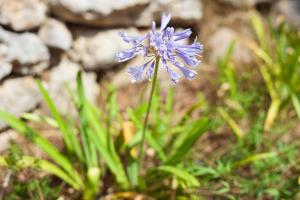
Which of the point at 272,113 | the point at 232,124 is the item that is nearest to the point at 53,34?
the point at 232,124

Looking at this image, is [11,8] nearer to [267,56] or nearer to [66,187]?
[66,187]

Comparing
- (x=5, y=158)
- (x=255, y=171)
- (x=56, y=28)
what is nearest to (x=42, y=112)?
(x=56, y=28)

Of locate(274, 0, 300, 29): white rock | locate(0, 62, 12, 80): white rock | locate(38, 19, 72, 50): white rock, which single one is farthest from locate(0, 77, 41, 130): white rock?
locate(274, 0, 300, 29): white rock

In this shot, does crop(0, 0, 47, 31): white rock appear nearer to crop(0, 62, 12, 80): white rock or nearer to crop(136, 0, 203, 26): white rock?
crop(0, 62, 12, 80): white rock

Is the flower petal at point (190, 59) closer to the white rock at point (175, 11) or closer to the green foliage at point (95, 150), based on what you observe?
the green foliage at point (95, 150)

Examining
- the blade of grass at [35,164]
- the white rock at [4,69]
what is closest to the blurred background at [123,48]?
the white rock at [4,69]

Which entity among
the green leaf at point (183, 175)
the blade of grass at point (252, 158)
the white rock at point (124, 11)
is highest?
the white rock at point (124, 11)
